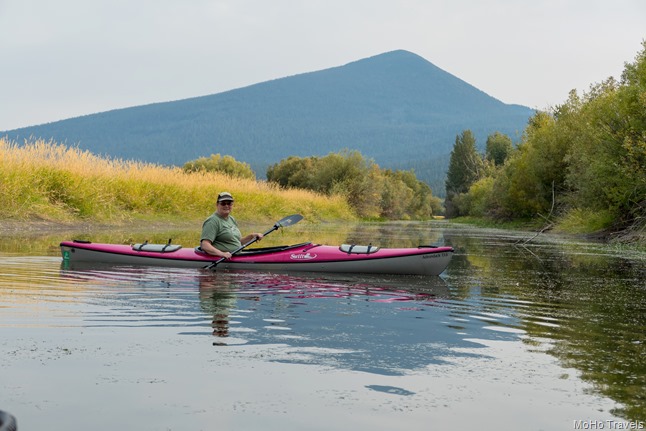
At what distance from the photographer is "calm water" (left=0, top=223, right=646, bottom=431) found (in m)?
3.94

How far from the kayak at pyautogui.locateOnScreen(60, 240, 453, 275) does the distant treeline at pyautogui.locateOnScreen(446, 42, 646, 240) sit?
11.6 meters

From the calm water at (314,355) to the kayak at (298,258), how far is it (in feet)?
4.31

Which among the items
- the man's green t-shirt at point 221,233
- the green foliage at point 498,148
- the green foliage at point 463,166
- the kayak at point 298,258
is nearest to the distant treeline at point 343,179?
the green foliage at point 498,148

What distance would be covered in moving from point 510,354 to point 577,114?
1304 inches

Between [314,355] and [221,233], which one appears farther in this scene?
[221,233]

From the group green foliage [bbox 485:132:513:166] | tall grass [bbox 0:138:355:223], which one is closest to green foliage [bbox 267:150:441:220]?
tall grass [bbox 0:138:355:223]

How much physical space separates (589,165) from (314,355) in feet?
78.0

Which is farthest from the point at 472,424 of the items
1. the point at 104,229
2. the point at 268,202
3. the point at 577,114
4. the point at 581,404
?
the point at 577,114

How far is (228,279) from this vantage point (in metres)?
10.3

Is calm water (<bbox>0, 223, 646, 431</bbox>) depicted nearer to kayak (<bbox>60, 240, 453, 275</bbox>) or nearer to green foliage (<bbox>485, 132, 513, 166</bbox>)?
kayak (<bbox>60, 240, 453, 275</bbox>)

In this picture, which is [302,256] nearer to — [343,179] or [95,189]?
[95,189]

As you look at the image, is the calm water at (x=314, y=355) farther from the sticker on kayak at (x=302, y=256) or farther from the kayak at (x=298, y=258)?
the sticker on kayak at (x=302, y=256)

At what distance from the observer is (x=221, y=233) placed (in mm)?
11633

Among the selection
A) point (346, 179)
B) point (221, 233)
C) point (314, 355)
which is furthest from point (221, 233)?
point (346, 179)
